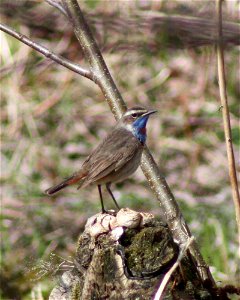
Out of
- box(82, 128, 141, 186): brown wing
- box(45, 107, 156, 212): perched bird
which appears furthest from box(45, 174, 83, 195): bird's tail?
box(82, 128, 141, 186): brown wing

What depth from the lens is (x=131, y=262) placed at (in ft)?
10.4

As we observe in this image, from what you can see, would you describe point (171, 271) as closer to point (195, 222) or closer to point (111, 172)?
point (111, 172)

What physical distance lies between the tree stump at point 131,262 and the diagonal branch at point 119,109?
0.41 meters

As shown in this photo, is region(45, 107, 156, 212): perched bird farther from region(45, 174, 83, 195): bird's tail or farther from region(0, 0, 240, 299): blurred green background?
region(0, 0, 240, 299): blurred green background

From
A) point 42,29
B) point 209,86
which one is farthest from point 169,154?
point 42,29

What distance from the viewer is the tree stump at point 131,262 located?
3107 mm

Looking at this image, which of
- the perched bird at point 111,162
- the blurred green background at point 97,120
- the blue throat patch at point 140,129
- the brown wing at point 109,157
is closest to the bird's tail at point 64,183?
the perched bird at point 111,162

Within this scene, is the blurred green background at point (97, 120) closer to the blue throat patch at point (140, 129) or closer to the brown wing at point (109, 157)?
the blue throat patch at point (140, 129)

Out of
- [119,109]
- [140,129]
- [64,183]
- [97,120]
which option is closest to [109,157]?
[64,183]

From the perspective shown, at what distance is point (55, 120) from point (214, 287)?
275 inches

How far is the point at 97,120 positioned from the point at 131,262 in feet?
→ 23.4

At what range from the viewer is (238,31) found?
6574mm

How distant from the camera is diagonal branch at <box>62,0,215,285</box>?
3773mm

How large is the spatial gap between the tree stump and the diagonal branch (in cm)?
41
